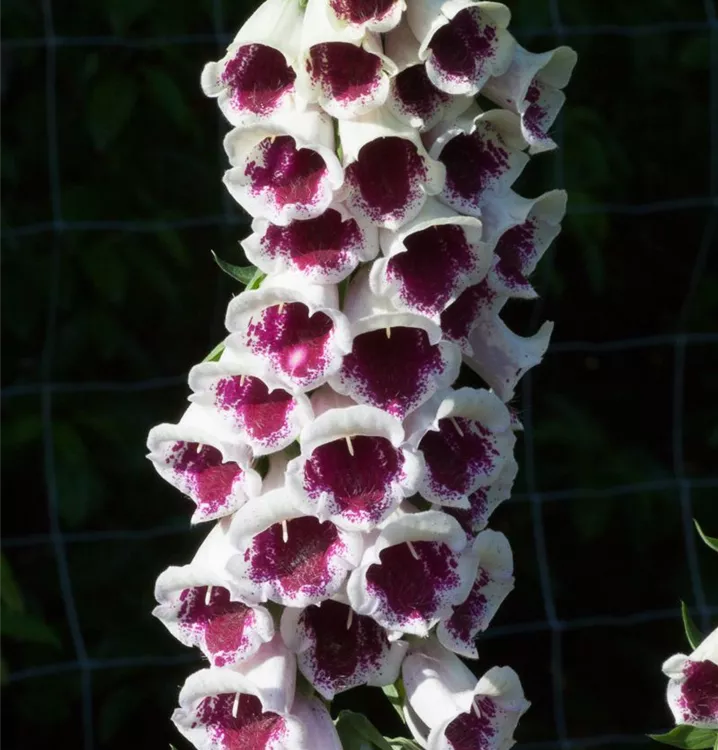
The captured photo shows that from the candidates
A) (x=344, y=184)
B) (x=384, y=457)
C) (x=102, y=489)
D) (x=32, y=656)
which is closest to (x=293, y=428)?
(x=384, y=457)

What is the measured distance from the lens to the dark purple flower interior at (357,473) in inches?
38.3

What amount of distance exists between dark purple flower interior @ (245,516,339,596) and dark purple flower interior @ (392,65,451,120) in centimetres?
29

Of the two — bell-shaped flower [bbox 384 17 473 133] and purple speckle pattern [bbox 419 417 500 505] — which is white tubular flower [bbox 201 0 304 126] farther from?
purple speckle pattern [bbox 419 417 500 505]

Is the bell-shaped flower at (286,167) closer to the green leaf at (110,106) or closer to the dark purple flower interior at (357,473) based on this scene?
the dark purple flower interior at (357,473)

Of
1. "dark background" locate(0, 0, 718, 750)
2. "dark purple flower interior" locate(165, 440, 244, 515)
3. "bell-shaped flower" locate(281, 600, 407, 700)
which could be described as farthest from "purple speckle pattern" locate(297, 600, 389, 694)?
"dark background" locate(0, 0, 718, 750)

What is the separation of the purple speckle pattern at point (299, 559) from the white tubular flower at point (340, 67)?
0.92ft

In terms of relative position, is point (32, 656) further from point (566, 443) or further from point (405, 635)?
point (405, 635)

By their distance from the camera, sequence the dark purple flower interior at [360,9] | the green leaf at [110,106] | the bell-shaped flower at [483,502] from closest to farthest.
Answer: the dark purple flower interior at [360,9]
the bell-shaped flower at [483,502]
the green leaf at [110,106]

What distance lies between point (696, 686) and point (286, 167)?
1.59ft

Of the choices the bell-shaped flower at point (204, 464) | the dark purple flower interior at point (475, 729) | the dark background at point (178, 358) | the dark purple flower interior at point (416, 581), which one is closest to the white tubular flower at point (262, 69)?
the bell-shaped flower at point (204, 464)

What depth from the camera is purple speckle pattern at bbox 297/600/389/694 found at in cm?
103

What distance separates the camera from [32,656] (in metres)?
2.42

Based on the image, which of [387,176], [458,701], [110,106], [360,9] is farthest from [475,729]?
[110,106]

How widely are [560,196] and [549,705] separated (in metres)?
1.90
